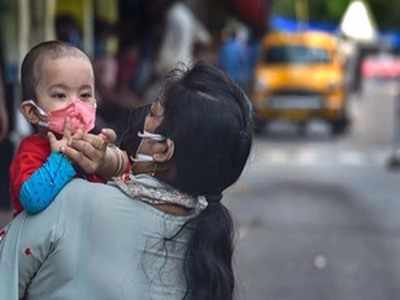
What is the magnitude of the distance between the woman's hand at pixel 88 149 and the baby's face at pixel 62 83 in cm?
12

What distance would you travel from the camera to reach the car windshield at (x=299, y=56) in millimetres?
27094

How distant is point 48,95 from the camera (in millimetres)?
3037

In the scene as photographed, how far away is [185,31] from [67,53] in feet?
62.3

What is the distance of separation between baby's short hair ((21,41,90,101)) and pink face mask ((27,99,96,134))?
8 cm

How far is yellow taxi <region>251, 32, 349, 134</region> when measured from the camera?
2672 centimetres

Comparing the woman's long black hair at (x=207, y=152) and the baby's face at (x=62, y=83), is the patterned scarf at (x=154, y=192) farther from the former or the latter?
the baby's face at (x=62, y=83)

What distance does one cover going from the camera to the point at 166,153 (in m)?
2.94

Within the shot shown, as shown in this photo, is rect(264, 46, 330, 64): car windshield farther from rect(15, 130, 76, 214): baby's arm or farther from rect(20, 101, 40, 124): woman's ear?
rect(15, 130, 76, 214): baby's arm

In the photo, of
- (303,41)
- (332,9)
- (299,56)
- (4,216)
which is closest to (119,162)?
(4,216)

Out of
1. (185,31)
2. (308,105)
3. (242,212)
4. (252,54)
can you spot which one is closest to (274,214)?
(242,212)

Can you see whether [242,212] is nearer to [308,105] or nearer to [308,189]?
[308,189]

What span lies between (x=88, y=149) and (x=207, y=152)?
27 cm

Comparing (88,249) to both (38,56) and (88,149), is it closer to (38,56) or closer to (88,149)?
(88,149)

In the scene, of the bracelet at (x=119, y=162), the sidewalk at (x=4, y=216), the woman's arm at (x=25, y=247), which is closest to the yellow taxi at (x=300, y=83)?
the sidewalk at (x=4, y=216)
